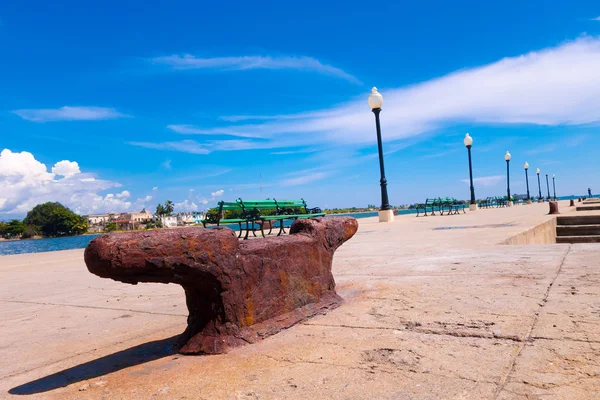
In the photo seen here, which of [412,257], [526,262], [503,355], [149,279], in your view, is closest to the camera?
[503,355]

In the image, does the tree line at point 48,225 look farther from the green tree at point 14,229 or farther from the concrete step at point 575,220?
the concrete step at point 575,220

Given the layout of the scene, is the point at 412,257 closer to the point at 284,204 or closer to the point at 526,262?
the point at 526,262

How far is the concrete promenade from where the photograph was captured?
85.4 inches

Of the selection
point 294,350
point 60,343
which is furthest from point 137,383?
point 60,343

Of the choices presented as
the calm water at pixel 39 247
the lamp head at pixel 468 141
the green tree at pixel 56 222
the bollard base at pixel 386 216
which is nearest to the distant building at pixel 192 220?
the calm water at pixel 39 247

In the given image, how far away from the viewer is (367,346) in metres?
2.75

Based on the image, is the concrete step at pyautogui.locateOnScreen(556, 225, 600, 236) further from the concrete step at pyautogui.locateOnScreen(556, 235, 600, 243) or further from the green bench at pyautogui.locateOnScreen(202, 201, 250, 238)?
the green bench at pyautogui.locateOnScreen(202, 201, 250, 238)

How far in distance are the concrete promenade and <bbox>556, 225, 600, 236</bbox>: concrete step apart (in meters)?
10.4

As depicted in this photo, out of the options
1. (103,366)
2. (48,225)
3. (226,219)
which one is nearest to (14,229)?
(48,225)

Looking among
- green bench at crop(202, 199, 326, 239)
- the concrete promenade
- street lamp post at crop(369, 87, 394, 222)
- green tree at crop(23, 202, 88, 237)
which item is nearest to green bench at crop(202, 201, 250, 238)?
green bench at crop(202, 199, 326, 239)

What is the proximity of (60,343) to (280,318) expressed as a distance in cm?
179

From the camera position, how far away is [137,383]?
97.0 inches

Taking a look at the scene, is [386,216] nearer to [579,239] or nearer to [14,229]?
[579,239]

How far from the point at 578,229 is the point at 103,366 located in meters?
15.6
